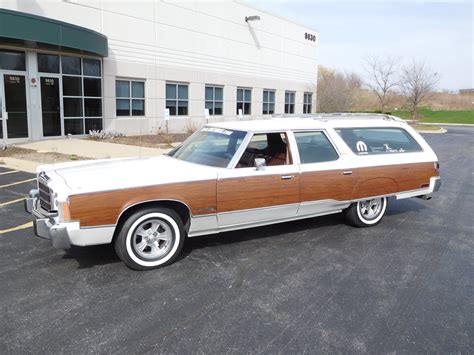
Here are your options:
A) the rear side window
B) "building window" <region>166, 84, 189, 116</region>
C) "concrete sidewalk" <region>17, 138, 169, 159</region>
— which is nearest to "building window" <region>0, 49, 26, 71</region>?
"concrete sidewalk" <region>17, 138, 169, 159</region>

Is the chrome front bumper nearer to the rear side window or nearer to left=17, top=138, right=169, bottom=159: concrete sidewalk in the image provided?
the rear side window

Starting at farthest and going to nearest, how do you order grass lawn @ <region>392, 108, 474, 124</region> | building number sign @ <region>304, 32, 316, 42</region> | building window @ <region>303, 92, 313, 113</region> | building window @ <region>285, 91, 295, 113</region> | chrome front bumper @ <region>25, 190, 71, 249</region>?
grass lawn @ <region>392, 108, 474, 124</region> < building window @ <region>303, 92, 313, 113</region> < building number sign @ <region>304, 32, 316, 42</region> < building window @ <region>285, 91, 295, 113</region> < chrome front bumper @ <region>25, 190, 71, 249</region>

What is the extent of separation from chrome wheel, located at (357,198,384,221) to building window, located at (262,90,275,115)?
24029mm

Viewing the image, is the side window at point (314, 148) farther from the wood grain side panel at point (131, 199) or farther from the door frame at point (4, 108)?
the door frame at point (4, 108)

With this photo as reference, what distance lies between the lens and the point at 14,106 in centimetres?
1491

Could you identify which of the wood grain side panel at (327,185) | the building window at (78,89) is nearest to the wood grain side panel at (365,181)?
the wood grain side panel at (327,185)

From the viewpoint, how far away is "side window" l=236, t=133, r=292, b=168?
547 centimetres

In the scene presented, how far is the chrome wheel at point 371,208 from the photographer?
6.17 metres

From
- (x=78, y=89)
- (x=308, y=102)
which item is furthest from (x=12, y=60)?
(x=308, y=102)

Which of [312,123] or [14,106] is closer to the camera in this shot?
[312,123]

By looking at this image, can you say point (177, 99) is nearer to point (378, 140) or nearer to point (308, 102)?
point (308, 102)

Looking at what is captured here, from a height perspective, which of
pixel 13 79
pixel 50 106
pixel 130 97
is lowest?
pixel 50 106

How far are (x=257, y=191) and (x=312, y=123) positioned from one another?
4.95 feet

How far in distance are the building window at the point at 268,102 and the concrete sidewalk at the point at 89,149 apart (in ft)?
51.9
